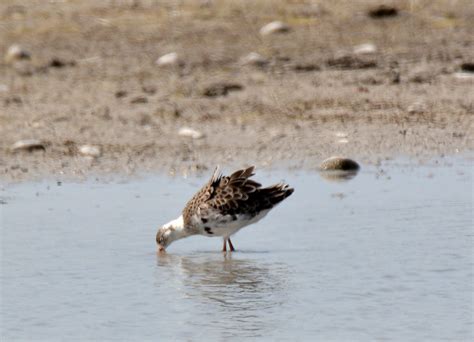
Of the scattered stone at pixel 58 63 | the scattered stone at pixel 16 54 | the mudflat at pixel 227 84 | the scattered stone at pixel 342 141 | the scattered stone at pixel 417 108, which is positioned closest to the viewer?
the mudflat at pixel 227 84

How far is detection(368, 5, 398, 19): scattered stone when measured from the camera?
1986 cm

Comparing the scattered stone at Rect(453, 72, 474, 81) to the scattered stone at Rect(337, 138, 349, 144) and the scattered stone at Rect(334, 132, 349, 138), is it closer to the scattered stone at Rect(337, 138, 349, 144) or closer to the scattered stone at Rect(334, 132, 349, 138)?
the scattered stone at Rect(334, 132, 349, 138)

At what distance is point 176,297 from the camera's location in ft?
28.7

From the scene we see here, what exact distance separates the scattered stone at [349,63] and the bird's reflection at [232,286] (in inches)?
302

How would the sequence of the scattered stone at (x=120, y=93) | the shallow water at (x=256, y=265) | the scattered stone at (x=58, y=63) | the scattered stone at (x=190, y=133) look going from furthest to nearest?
the scattered stone at (x=58, y=63) → the scattered stone at (x=120, y=93) → the scattered stone at (x=190, y=133) → the shallow water at (x=256, y=265)

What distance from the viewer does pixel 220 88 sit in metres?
16.2

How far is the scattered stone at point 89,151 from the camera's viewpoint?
13.3 m

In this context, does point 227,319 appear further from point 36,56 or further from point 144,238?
point 36,56

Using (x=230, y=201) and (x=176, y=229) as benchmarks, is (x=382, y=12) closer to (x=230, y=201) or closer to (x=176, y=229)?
(x=230, y=201)

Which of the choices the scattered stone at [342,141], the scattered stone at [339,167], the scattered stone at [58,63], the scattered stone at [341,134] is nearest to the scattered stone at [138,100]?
the scattered stone at [58,63]

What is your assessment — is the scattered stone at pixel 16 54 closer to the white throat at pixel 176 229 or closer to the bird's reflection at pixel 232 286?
the white throat at pixel 176 229

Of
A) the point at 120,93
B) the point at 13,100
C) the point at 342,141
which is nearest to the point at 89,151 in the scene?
the point at 13,100

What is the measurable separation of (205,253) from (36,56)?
814 cm

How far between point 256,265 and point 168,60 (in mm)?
8273
